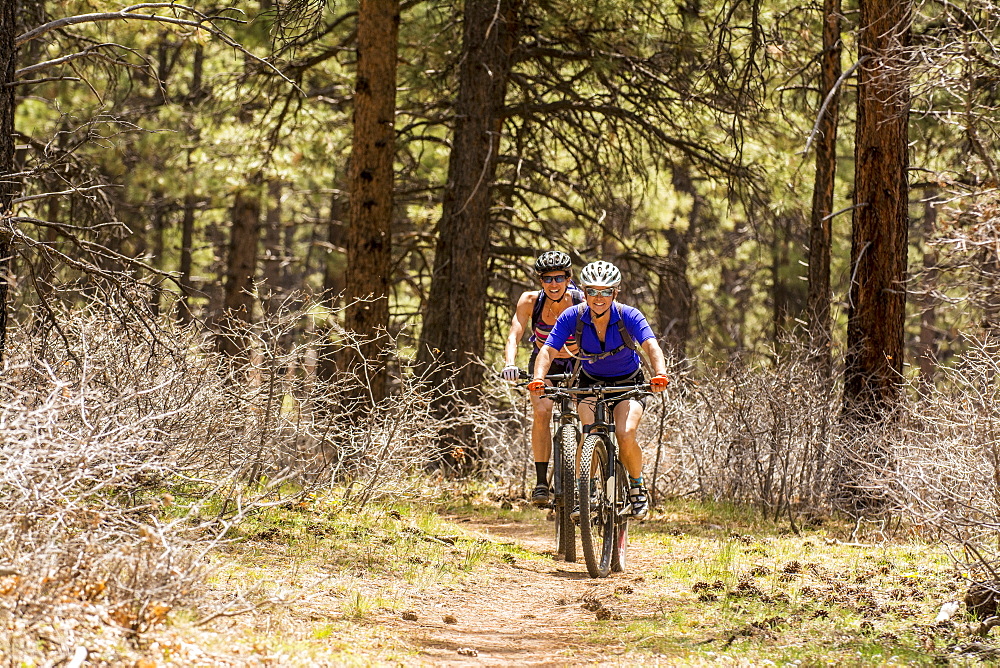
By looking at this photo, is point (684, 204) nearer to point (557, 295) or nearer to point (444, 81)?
point (444, 81)

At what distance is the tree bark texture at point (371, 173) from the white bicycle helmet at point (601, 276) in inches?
171

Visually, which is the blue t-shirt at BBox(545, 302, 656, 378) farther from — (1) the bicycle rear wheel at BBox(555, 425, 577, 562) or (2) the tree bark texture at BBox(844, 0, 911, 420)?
(2) the tree bark texture at BBox(844, 0, 911, 420)

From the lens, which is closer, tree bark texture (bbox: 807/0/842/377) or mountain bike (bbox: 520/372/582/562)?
mountain bike (bbox: 520/372/582/562)

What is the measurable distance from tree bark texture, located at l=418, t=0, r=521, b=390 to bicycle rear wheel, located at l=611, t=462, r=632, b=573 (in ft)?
15.5

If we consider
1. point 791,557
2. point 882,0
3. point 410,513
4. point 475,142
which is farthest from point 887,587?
point 475,142

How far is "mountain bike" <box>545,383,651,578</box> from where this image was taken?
716 centimetres

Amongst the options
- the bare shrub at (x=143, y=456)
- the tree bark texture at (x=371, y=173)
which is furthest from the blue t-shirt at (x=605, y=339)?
the tree bark texture at (x=371, y=173)

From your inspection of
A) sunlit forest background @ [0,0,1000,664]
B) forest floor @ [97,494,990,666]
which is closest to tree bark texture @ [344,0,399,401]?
sunlit forest background @ [0,0,1000,664]

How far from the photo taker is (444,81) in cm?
1298

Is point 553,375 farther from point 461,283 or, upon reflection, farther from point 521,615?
point 461,283

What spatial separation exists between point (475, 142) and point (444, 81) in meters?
1.14

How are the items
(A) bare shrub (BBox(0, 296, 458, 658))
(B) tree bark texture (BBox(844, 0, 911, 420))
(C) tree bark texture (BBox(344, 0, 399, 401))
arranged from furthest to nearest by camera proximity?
(C) tree bark texture (BBox(344, 0, 399, 401))
(B) tree bark texture (BBox(844, 0, 911, 420))
(A) bare shrub (BBox(0, 296, 458, 658))

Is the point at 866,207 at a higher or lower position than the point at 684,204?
lower

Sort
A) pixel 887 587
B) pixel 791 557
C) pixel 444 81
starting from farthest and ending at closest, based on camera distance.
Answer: pixel 444 81 → pixel 791 557 → pixel 887 587
